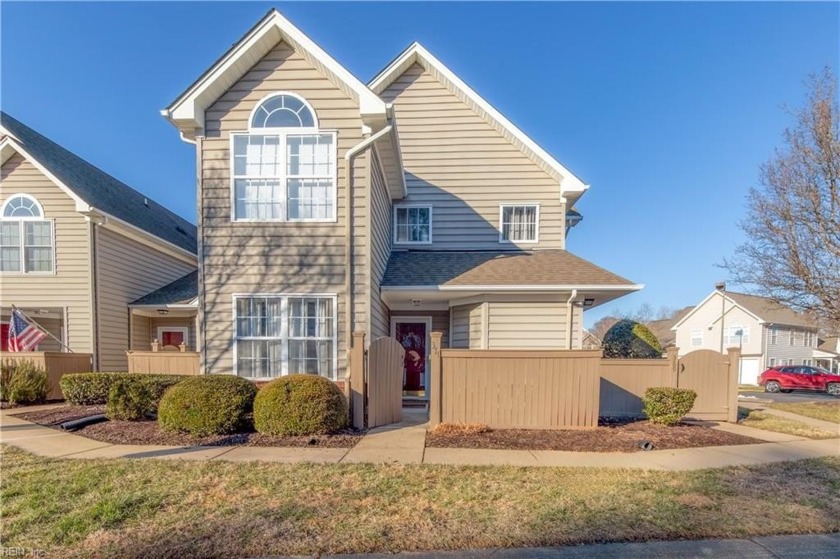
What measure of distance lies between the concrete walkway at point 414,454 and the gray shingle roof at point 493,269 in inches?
150

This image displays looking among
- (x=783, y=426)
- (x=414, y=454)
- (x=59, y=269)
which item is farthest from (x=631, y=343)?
(x=59, y=269)

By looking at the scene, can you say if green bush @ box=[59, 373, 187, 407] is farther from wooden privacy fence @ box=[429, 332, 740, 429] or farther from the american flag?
wooden privacy fence @ box=[429, 332, 740, 429]

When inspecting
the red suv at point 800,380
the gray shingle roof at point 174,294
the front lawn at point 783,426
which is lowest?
the red suv at point 800,380

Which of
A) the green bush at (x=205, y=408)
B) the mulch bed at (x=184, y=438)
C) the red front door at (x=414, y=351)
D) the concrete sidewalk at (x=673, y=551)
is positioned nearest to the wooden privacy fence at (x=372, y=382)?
the mulch bed at (x=184, y=438)

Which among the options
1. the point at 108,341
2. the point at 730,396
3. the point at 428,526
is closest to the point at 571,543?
the point at 428,526

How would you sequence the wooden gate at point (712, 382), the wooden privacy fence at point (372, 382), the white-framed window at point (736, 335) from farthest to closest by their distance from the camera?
the white-framed window at point (736, 335) < the wooden gate at point (712, 382) < the wooden privacy fence at point (372, 382)

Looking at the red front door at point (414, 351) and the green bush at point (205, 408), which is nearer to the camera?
the green bush at point (205, 408)

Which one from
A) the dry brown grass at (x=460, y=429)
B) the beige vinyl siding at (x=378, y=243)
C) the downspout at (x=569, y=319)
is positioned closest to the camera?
the dry brown grass at (x=460, y=429)

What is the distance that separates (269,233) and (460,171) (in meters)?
5.95

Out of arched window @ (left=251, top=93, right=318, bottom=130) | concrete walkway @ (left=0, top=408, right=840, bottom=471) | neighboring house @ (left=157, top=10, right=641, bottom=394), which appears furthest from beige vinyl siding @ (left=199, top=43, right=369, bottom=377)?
concrete walkway @ (left=0, top=408, right=840, bottom=471)

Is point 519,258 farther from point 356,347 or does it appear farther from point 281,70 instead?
point 281,70

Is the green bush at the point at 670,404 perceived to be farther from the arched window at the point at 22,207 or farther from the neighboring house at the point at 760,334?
the neighboring house at the point at 760,334

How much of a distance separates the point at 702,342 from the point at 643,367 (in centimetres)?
3303

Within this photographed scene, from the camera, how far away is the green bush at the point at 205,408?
629cm
